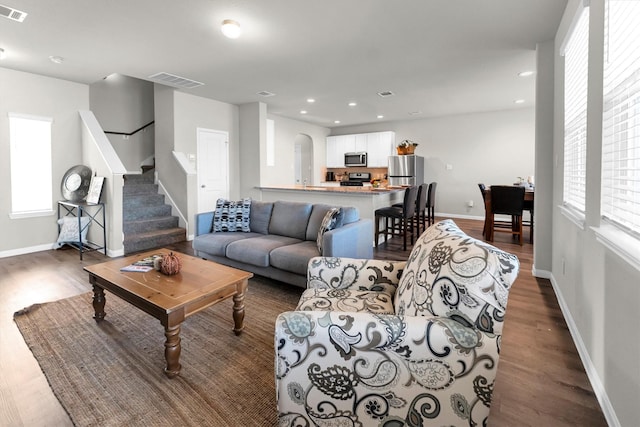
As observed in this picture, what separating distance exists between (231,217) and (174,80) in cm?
245

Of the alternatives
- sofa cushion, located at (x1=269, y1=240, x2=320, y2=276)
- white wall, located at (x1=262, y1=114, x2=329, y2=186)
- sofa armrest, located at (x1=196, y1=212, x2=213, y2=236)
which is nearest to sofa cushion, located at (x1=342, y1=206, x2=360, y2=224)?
sofa cushion, located at (x1=269, y1=240, x2=320, y2=276)

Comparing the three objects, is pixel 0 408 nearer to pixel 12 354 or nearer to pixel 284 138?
pixel 12 354

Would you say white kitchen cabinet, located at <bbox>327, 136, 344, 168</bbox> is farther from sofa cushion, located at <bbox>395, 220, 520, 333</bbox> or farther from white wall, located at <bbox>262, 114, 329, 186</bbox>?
sofa cushion, located at <bbox>395, 220, 520, 333</bbox>

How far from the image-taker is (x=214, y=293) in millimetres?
2074

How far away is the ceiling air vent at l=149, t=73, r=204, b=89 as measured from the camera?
15.1ft

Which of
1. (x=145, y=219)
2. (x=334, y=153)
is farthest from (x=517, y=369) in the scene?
(x=334, y=153)

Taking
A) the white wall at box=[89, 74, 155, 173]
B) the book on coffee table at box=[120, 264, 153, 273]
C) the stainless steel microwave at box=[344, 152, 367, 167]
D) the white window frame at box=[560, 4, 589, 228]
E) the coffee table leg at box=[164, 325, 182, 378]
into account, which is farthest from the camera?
the stainless steel microwave at box=[344, 152, 367, 167]

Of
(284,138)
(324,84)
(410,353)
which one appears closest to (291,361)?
(410,353)

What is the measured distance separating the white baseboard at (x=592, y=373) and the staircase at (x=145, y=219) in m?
5.14

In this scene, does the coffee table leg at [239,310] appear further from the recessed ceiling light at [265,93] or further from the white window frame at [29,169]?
the white window frame at [29,169]

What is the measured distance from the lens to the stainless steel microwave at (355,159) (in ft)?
28.5

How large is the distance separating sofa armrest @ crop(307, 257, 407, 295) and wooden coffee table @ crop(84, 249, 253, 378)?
630 millimetres

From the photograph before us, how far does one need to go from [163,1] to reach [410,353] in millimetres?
3166

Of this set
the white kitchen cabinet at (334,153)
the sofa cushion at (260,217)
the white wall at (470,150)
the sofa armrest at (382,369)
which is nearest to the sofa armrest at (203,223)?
the sofa cushion at (260,217)
